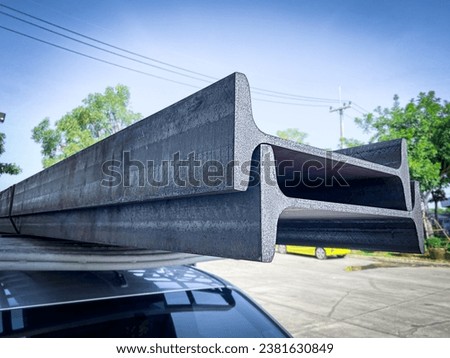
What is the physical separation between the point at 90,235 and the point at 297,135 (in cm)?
4016

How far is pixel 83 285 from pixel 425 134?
18732 millimetres

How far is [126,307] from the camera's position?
1.79 m

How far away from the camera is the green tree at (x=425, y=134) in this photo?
15664mm

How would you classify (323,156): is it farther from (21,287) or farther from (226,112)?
(21,287)

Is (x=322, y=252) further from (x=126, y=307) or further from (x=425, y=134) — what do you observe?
(x=126, y=307)

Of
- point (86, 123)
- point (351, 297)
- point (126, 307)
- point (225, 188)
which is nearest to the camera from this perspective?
point (225, 188)

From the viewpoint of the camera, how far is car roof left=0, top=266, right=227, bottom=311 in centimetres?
172

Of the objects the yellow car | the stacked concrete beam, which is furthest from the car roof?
the yellow car

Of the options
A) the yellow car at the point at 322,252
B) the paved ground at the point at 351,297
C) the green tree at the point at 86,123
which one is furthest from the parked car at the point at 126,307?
the green tree at the point at 86,123

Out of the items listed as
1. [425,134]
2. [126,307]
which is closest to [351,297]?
[126,307]

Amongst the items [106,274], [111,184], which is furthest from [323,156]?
[106,274]

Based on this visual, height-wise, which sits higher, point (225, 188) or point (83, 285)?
point (225, 188)

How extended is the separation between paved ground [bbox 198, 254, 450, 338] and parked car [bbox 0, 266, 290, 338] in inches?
153

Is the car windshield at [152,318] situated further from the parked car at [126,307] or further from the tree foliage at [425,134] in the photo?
the tree foliage at [425,134]
